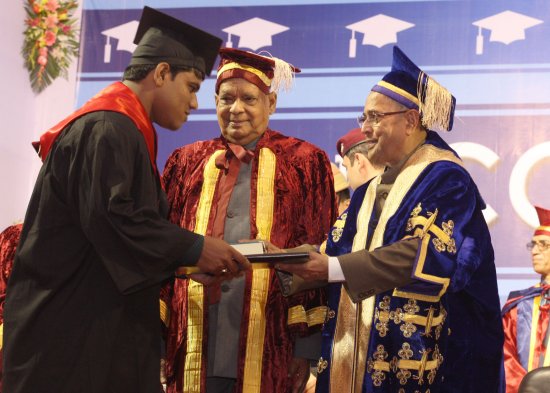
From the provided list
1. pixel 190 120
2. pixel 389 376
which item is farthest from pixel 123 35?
pixel 389 376

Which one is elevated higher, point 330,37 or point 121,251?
point 330,37

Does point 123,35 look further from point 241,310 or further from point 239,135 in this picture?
point 241,310

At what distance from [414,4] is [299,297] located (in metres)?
2.82

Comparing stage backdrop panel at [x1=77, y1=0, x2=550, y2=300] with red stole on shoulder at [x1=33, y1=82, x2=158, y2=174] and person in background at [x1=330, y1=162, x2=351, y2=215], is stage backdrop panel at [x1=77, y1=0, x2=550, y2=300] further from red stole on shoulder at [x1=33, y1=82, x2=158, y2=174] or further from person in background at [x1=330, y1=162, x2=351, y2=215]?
red stole on shoulder at [x1=33, y1=82, x2=158, y2=174]

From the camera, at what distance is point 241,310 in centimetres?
374

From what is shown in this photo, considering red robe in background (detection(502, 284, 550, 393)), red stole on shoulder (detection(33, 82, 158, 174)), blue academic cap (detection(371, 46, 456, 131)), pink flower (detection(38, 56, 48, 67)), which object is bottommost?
red robe in background (detection(502, 284, 550, 393))

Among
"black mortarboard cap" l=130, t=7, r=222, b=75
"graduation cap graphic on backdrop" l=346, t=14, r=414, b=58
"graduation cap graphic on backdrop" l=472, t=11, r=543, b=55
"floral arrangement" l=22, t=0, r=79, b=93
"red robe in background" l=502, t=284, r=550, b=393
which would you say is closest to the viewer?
"black mortarboard cap" l=130, t=7, r=222, b=75

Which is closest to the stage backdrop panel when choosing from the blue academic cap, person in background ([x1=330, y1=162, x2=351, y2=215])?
person in background ([x1=330, y1=162, x2=351, y2=215])

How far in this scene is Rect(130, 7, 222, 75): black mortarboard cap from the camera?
10.3 feet

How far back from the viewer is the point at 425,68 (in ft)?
19.0

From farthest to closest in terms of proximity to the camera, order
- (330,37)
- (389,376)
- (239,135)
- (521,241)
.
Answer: (330,37), (521,241), (239,135), (389,376)

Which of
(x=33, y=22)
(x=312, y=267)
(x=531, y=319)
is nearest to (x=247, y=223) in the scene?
(x=312, y=267)

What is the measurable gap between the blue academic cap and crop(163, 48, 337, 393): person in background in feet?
1.51

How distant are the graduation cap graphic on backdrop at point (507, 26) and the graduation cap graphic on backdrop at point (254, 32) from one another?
4.34 feet
